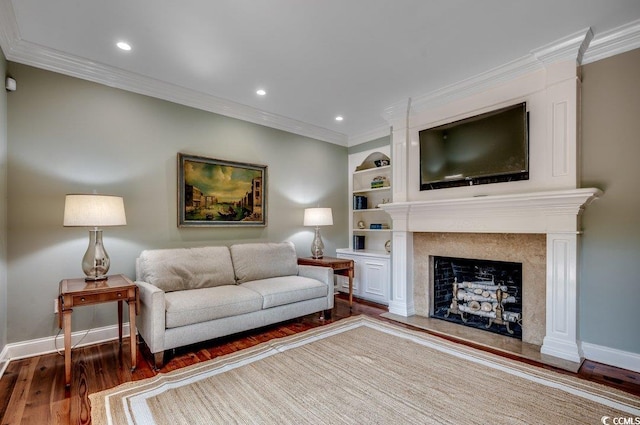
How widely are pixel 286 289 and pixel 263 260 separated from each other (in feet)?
2.01

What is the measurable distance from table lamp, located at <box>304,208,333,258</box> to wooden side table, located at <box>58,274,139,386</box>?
2347 millimetres

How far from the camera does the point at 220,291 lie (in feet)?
9.82

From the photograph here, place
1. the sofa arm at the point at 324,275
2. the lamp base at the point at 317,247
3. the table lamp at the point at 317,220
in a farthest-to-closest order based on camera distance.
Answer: the lamp base at the point at 317,247 → the table lamp at the point at 317,220 → the sofa arm at the point at 324,275

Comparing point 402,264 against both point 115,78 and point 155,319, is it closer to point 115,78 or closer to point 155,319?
point 155,319

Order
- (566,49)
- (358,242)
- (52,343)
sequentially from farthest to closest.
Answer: (358,242)
(52,343)
(566,49)

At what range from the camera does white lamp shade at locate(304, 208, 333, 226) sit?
14.1 ft

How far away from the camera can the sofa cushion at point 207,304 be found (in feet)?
8.38

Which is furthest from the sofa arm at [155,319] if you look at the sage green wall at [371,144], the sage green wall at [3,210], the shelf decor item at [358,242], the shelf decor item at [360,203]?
the sage green wall at [371,144]

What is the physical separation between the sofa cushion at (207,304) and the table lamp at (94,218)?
62 centimetres

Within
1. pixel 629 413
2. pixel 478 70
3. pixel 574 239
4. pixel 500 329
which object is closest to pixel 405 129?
pixel 478 70

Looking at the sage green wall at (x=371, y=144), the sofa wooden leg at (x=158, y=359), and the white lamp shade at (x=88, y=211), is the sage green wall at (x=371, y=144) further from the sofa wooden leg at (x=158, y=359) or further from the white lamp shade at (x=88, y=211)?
the sofa wooden leg at (x=158, y=359)

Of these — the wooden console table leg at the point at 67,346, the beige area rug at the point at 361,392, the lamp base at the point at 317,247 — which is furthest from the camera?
the lamp base at the point at 317,247

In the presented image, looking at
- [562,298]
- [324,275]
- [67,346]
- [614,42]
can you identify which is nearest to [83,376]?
[67,346]

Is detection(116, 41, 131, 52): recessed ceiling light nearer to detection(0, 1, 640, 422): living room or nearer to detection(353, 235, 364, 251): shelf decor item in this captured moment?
detection(0, 1, 640, 422): living room
